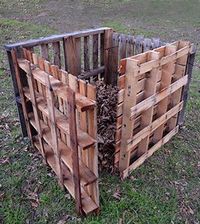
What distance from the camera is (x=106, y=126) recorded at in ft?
12.0

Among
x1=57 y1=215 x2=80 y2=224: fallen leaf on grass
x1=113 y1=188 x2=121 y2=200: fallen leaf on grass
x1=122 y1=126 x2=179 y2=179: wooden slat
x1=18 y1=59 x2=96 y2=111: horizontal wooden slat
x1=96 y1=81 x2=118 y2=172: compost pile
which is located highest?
x1=18 y1=59 x2=96 y2=111: horizontal wooden slat

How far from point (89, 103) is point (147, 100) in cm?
107

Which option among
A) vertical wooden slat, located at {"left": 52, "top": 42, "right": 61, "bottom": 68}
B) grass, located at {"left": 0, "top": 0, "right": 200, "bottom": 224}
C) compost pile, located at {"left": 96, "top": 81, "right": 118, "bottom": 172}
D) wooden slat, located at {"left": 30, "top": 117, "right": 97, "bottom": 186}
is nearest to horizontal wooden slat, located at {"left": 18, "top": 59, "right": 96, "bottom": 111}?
wooden slat, located at {"left": 30, "top": 117, "right": 97, "bottom": 186}

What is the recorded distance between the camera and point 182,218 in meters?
2.92

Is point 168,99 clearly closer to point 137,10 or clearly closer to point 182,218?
point 182,218

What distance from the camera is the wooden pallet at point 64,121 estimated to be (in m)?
2.26

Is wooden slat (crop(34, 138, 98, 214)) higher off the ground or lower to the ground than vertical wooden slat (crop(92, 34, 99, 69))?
lower

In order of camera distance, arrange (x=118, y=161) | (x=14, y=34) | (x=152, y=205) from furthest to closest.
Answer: (x=14, y=34), (x=118, y=161), (x=152, y=205)

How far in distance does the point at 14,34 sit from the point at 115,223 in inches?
306

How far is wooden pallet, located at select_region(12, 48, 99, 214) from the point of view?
226 centimetres

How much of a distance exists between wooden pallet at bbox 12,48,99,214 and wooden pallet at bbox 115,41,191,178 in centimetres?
58

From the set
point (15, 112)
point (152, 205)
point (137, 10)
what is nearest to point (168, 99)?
point (152, 205)

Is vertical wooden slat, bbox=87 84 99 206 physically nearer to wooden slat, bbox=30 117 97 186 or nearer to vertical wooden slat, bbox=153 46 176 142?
wooden slat, bbox=30 117 97 186

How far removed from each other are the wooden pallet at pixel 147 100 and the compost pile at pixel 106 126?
199 mm
